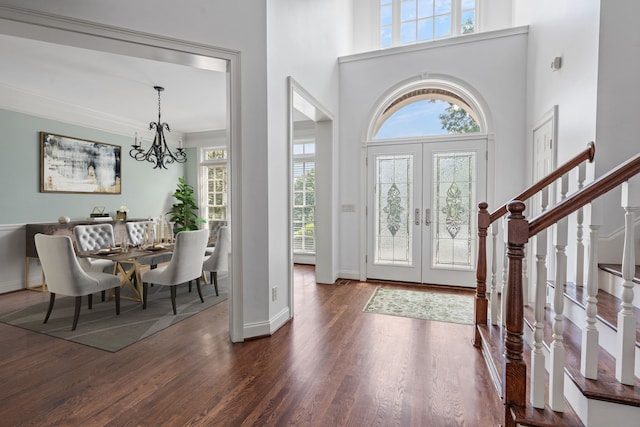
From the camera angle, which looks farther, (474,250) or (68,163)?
(68,163)

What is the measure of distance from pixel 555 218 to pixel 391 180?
10.9 ft

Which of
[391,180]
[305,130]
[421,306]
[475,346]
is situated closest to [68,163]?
[305,130]

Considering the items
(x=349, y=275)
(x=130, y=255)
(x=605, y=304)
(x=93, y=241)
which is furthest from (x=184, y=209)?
(x=605, y=304)

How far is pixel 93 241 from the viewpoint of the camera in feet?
14.9

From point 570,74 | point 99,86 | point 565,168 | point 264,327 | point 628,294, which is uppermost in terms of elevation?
point 99,86

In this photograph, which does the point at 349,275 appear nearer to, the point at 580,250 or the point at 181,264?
the point at 181,264

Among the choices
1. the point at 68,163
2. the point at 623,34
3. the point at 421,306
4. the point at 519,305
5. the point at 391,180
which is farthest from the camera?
the point at 68,163

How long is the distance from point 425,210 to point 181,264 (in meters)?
3.28

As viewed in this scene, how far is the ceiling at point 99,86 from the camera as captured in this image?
3.50 meters

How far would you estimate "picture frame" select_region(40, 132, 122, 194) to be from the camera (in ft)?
15.8

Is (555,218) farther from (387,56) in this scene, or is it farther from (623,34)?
(387,56)

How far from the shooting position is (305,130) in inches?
245

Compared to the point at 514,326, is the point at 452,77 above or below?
above

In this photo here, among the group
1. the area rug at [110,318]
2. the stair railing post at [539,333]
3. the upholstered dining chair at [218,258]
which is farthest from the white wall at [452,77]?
the stair railing post at [539,333]
